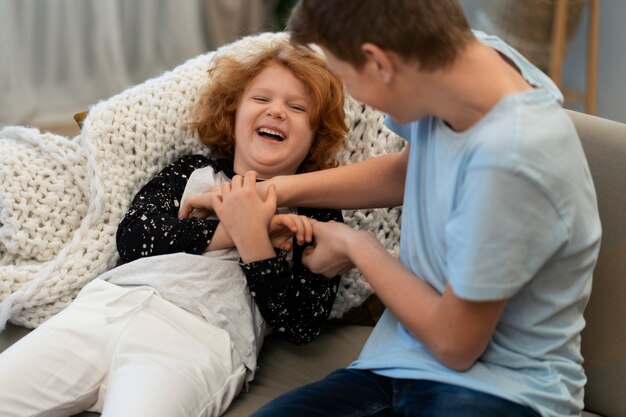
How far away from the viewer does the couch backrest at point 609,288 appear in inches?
51.0

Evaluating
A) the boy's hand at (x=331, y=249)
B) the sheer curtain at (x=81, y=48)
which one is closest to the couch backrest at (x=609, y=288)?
the boy's hand at (x=331, y=249)

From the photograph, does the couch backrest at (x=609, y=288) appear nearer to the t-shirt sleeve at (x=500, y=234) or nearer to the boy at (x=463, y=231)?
the boy at (x=463, y=231)

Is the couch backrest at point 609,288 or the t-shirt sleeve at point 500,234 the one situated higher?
the t-shirt sleeve at point 500,234

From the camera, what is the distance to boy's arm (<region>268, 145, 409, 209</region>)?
4.41 feet

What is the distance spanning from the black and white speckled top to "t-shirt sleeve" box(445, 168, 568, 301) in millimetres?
448

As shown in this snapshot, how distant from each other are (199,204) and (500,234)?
0.66 meters

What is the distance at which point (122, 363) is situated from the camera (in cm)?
127

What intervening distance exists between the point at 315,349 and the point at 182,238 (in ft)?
1.15

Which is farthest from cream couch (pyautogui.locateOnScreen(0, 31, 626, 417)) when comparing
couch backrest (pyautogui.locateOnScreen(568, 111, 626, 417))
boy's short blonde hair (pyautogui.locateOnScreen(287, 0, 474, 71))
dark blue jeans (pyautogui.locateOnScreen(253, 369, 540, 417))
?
boy's short blonde hair (pyautogui.locateOnScreen(287, 0, 474, 71))

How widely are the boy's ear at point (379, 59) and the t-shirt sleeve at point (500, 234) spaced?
16cm

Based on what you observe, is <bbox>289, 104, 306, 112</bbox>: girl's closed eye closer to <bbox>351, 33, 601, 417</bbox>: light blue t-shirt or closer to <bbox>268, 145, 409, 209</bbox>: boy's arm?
<bbox>268, 145, 409, 209</bbox>: boy's arm

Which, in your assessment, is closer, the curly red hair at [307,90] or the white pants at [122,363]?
the white pants at [122,363]

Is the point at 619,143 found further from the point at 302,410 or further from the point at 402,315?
the point at 302,410

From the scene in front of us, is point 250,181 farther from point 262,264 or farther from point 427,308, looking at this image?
point 427,308
